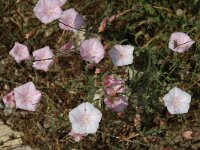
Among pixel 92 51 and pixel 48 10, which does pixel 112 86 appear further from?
pixel 48 10

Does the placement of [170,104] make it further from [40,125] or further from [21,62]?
[21,62]

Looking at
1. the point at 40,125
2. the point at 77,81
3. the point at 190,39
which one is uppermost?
the point at 190,39

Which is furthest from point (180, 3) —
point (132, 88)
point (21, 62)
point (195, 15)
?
point (21, 62)

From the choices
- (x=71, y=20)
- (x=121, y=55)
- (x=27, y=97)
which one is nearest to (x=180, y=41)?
(x=121, y=55)

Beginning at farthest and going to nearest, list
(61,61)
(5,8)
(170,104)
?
(5,8) → (61,61) → (170,104)

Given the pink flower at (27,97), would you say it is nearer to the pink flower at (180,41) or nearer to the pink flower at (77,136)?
the pink flower at (77,136)

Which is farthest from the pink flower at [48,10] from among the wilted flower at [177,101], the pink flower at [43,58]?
the wilted flower at [177,101]
